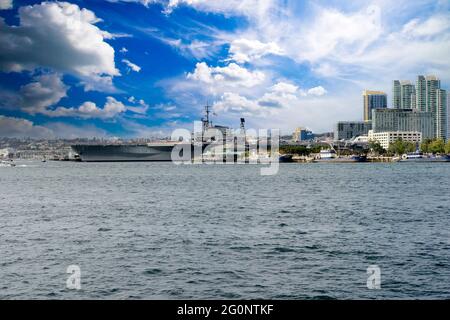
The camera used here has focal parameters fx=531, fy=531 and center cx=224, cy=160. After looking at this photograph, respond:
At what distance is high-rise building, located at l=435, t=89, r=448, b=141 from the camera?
18688 cm

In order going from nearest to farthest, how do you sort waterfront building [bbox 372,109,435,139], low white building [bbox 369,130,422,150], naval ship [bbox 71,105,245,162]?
naval ship [bbox 71,105,245,162] < low white building [bbox 369,130,422,150] < waterfront building [bbox 372,109,435,139]

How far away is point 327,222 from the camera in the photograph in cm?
1680

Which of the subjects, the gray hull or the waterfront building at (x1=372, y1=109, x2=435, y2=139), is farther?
the waterfront building at (x1=372, y1=109, x2=435, y2=139)

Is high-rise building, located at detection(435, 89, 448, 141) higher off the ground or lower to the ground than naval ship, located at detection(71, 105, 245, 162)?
higher

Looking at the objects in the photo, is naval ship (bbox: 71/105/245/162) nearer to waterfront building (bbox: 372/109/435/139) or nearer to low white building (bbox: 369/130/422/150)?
low white building (bbox: 369/130/422/150)

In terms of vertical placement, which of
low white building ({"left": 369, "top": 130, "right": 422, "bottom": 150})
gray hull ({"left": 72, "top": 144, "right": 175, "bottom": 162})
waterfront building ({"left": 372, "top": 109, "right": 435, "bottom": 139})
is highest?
waterfront building ({"left": 372, "top": 109, "right": 435, "bottom": 139})

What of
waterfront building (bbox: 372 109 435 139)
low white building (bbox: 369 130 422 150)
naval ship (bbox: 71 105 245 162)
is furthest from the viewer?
waterfront building (bbox: 372 109 435 139)

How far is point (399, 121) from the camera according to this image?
17675cm

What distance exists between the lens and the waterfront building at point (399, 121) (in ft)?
577

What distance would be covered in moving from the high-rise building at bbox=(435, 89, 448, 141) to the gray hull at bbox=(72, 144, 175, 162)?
11787 cm

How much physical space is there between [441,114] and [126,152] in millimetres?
130890

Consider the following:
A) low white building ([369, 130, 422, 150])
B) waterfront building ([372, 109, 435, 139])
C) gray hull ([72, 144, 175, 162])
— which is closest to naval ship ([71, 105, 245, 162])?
gray hull ([72, 144, 175, 162])

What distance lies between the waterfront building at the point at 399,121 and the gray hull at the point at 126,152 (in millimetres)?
94442
